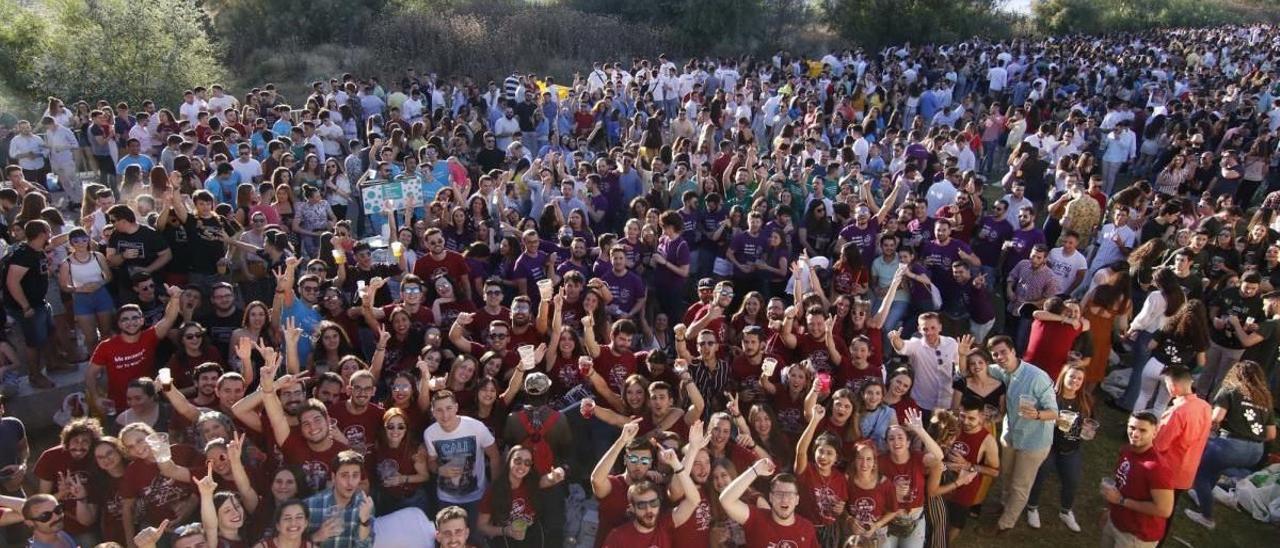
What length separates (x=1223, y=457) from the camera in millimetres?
5660

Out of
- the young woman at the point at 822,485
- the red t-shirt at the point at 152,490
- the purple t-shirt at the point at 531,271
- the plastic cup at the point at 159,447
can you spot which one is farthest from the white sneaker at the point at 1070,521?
the plastic cup at the point at 159,447

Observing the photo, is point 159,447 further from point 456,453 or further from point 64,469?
point 456,453

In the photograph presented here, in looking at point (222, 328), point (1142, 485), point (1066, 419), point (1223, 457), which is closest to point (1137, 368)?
point (1223, 457)

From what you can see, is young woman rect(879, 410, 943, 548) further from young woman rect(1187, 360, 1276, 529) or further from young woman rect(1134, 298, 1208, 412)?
young woman rect(1134, 298, 1208, 412)

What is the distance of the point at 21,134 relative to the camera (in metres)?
11.1

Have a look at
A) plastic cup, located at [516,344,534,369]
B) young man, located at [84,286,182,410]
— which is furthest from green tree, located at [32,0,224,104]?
plastic cup, located at [516,344,534,369]

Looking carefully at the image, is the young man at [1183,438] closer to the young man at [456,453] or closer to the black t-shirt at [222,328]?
the young man at [456,453]

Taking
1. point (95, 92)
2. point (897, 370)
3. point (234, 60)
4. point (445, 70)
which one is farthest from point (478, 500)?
point (234, 60)

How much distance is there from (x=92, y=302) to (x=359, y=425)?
3.27 m

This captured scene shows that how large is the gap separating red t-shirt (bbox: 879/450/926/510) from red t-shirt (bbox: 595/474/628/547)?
1570mm

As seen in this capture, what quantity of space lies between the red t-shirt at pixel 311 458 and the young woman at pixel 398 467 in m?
0.29

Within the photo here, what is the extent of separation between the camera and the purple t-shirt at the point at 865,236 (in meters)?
8.14

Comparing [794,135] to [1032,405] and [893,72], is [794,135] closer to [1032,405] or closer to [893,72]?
[893,72]

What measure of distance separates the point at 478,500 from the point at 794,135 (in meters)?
10.1
